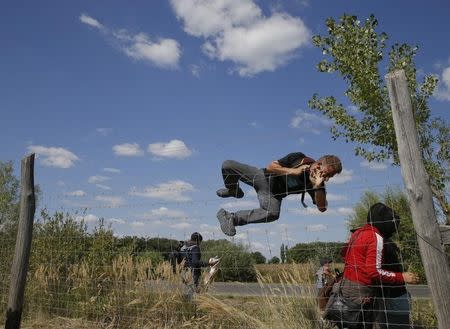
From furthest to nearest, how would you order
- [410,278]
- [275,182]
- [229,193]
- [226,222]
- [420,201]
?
[229,193]
[226,222]
[275,182]
[410,278]
[420,201]

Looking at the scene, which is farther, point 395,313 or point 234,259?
point 234,259

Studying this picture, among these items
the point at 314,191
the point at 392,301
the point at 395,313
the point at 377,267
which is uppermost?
the point at 314,191

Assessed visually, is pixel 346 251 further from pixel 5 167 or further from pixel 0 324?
pixel 5 167

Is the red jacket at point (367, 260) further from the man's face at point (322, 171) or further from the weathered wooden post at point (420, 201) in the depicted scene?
the weathered wooden post at point (420, 201)

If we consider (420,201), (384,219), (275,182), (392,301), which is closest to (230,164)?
(275,182)

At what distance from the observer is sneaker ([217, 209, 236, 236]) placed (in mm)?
5266

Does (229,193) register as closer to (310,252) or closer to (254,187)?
(254,187)

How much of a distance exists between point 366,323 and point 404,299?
450mm

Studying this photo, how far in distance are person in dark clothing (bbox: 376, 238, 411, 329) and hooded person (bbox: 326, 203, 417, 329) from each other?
0.08 metres

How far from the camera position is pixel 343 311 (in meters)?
4.39

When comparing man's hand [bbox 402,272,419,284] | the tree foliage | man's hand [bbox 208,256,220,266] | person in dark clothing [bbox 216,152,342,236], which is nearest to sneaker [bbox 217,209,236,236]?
person in dark clothing [bbox 216,152,342,236]

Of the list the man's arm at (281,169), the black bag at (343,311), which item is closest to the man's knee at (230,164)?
the man's arm at (281,169)

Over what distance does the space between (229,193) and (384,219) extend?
196 cm

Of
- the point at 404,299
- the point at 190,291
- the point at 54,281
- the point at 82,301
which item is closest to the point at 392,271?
the point at 404,299
